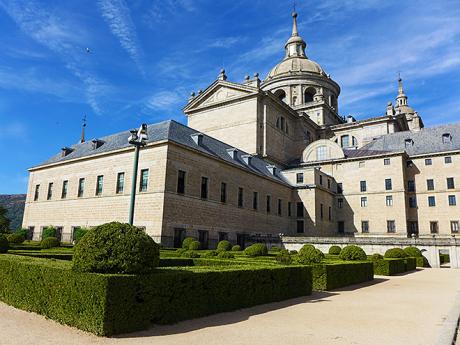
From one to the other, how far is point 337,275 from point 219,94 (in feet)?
132

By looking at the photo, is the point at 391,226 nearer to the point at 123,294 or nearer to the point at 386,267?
the point at 386,267

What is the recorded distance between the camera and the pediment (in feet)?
158

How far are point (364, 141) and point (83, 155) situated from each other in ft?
138

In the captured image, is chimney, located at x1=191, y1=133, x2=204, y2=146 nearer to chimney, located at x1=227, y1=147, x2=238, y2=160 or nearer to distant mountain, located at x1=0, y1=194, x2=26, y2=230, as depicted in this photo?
chimney, located at x1=227, y1=147, x2=238, y2=160

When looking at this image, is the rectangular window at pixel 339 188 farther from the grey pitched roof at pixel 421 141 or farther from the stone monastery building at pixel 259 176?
the grey pitched roof at pixel 421 141

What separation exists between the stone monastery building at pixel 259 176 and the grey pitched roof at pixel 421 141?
0.46ft

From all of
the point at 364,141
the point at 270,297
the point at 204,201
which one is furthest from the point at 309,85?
the point at 270,297

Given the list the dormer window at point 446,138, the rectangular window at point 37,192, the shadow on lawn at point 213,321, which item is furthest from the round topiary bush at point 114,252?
the dormer window at point 446,138

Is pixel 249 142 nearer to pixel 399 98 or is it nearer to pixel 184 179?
pixel 184 179

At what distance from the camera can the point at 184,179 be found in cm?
2839

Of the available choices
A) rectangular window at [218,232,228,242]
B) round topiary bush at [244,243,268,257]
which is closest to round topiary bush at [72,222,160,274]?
round topiary bush at [244,243,268,257]

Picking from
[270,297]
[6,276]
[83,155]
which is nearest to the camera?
[6,276]

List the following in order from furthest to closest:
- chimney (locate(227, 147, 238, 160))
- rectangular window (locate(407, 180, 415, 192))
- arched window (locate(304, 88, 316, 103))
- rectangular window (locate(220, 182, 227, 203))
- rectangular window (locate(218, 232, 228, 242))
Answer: arched window (locate(304, 88, 316, 103)) < rectangular window (locate(407, 180, 415, 192)) < chimney (locate(227, 147, 238, 160)) < rectangular window (locate(220, 182, 227, 203)) < rectangular window (locate(218, 232, 228, 242))

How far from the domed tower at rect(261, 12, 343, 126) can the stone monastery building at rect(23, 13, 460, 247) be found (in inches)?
10.2
